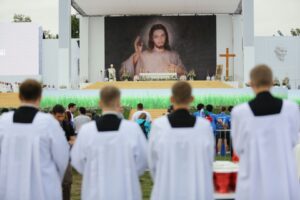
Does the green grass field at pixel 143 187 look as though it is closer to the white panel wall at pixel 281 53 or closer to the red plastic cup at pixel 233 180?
the red plastic cup at pixel 233 180

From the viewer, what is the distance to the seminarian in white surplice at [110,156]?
17.9 feet

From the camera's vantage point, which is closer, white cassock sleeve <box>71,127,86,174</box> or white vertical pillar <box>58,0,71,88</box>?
white cassock sleeve <box>71,127,86,174</box>

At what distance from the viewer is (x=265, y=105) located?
213 inches

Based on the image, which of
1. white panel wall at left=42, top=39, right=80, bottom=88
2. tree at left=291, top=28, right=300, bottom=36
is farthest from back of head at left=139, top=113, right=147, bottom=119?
tree at left=291, top=28, right=300, bottom=36

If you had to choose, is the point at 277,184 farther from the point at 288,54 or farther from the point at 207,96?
the point at 288,54

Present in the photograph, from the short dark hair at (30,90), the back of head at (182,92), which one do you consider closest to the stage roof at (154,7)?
the short dark hair at (30,90)

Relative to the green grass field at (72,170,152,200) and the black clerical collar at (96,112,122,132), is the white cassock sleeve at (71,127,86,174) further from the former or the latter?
the green grass field at (72,170,152,200)

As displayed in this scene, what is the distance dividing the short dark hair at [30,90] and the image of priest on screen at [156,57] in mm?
32039

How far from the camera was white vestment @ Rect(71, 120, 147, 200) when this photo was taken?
→ 5.47 meters

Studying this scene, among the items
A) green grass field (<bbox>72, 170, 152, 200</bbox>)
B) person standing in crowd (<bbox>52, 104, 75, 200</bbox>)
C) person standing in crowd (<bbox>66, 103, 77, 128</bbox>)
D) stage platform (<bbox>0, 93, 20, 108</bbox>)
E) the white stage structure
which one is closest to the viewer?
person standing in crowd (<bbox>52, 104, 75, 200</bbox>)

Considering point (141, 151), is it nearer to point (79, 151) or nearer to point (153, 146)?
point (153, 146)

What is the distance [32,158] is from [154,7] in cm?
3150

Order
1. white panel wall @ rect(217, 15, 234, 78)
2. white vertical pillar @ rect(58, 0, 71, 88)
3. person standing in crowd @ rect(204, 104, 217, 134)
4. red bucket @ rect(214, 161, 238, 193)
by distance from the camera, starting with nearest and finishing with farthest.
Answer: red bucket @ rect(214, 161, 238, 193), person standing in crowd @ rect(204, 104, 217, 134), white vertical pillar @ rect(58, 0, 71, 88), white panel wall @ rect(217, 15, 234, 78)

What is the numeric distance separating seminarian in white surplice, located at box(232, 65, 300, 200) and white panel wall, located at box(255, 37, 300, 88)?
33.5 m
